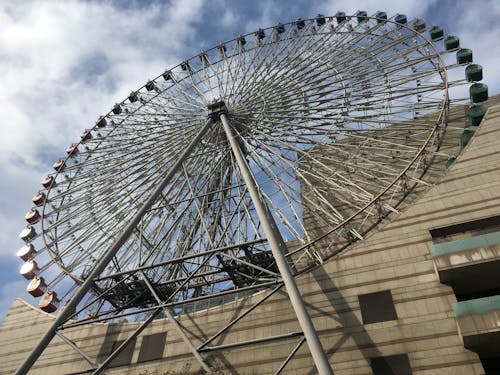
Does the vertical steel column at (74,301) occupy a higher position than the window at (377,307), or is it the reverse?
the vertical steel column at (74,301)

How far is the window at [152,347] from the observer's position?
17.7 metres

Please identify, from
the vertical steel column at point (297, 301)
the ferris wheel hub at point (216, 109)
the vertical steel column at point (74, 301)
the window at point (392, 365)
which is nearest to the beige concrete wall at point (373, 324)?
the window at point (392, 365)

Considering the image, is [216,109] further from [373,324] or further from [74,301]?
[373,324]

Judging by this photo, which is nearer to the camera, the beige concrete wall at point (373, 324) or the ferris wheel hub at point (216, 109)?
the beige concrete wall at point (373, 324)

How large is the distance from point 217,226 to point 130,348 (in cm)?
843

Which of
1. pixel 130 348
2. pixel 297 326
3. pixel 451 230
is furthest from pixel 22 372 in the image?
pixel 451 230

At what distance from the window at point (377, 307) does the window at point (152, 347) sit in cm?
898

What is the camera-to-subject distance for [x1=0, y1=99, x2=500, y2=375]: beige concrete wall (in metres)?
14.1

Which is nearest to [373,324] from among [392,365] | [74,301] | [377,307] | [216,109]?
[377,307]

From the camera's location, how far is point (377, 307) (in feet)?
50.5

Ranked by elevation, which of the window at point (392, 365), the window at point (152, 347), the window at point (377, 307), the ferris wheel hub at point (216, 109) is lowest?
the window at point (392, 365)

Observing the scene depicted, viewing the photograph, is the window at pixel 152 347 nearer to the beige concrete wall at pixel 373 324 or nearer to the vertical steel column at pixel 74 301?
the beige concrete wall at pixel 373 324

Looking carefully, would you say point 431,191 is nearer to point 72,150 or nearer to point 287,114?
point 287,114

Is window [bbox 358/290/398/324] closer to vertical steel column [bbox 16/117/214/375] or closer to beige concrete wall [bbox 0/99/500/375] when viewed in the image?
beige concrete wall [bbox 0/99/500/375]
